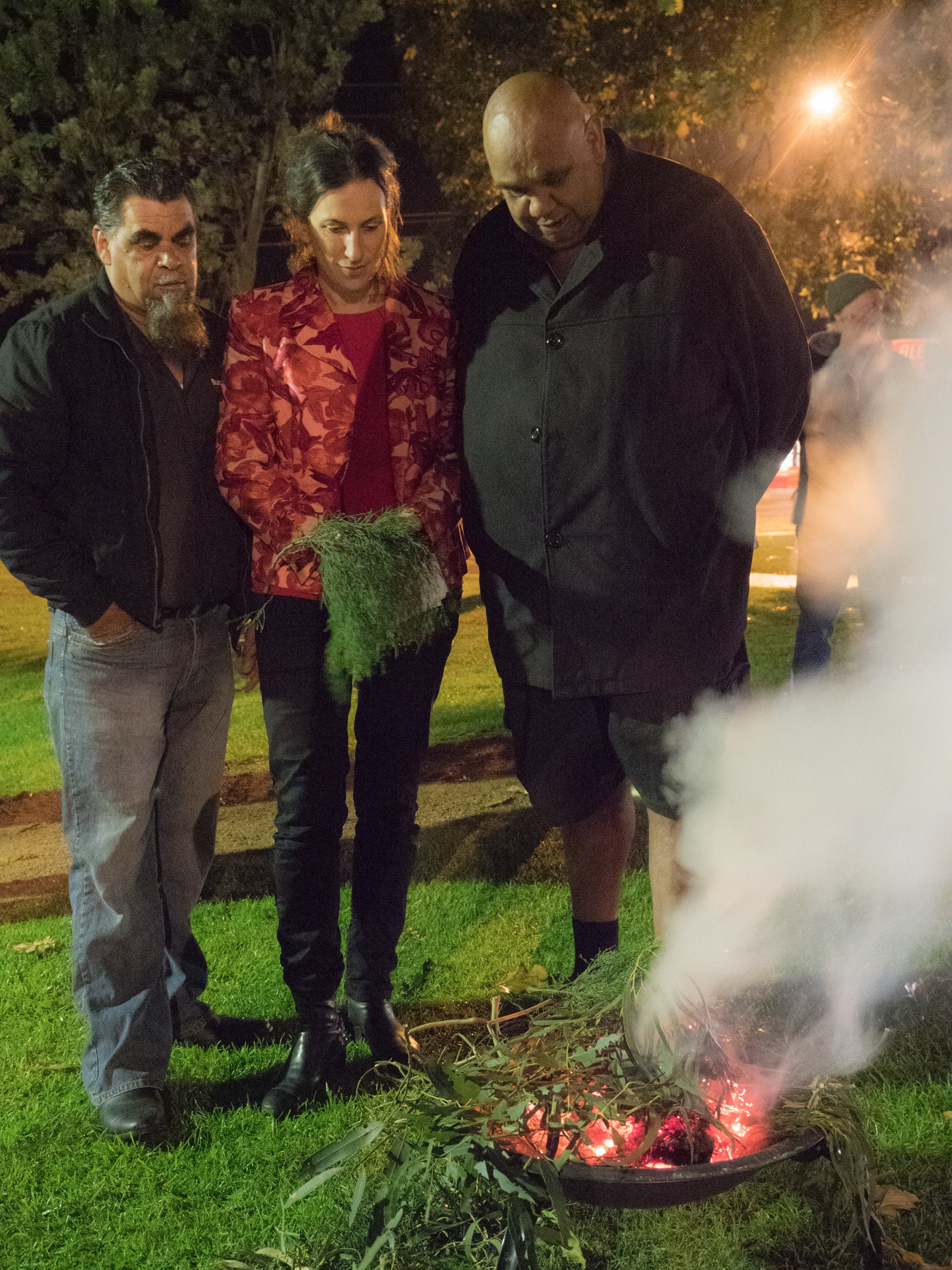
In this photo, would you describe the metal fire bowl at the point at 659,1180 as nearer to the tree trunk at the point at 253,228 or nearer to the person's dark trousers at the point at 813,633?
the person's dark trousers at the point at 813,633

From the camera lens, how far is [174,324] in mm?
3125

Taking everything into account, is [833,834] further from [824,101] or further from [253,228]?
[253,228]

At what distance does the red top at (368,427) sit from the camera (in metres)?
3.26

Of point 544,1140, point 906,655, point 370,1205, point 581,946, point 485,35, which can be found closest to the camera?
point 544,1140

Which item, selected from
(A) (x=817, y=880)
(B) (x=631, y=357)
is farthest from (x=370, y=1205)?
(A) (x=817, y=880)

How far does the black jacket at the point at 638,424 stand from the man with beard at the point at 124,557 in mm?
830

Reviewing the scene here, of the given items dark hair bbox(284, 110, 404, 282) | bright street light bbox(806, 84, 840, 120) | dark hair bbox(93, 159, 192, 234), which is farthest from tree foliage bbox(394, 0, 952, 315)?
dark hair bbox(93, 159, 192, 234)

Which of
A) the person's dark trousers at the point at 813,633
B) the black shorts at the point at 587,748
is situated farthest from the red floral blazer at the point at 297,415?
the person's dark trousers at the point at 813,633

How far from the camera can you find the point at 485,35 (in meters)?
10.3

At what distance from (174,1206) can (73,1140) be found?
453mm

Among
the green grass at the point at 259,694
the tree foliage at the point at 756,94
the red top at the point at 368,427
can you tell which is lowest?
the green grass at the point at 259,694

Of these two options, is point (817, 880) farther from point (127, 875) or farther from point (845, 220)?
point (845, 220)

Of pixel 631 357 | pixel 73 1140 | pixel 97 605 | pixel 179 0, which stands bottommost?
pixel 73 1140

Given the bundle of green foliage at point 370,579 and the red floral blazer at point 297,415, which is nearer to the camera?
the bundle of green foliage at point 370,579
